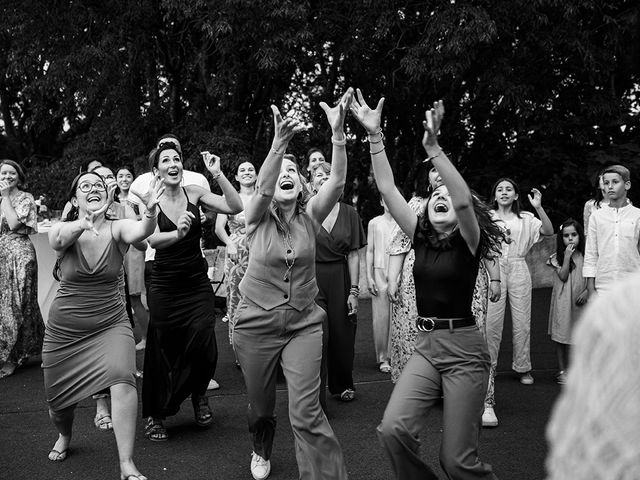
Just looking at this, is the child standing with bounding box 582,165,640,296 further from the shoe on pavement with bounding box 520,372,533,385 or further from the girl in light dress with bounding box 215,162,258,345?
the girl in light dress with bounding box 215,162,258,345

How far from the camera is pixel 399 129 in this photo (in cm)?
1421

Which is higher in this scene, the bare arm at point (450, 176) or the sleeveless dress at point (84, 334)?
the bare arm at point (450, 176)

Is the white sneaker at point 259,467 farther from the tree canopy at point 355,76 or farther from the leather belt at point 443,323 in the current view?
the tree canopy at point 355,76

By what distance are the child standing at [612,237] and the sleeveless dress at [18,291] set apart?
17.6 ft

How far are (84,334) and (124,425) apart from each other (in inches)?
25.7

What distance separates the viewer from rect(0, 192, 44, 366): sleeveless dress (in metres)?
7.09

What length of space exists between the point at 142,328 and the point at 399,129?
7994 millimetres

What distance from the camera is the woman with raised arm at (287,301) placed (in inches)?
146

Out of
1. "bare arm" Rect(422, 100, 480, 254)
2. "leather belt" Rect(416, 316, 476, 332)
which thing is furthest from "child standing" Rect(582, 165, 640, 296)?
"bare arm" Rect(422, 100, 480, 254)

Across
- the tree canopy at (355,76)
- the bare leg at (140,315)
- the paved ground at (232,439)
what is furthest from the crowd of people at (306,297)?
the tree canopy at (355,76)

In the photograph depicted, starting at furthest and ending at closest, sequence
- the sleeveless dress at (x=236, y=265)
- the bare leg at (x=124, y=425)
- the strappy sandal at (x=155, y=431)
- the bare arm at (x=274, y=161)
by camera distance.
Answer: the sleeveless dress at (x=236, y=265), the strappy sandal at (x=155, y=431), the bare leg at (x=124, y=425), the bare arm at (x=274, y=161)

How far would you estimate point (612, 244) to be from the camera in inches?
224

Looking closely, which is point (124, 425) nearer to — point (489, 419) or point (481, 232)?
point (481, 232)

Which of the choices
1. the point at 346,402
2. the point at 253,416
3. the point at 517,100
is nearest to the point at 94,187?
the point at 253,416
